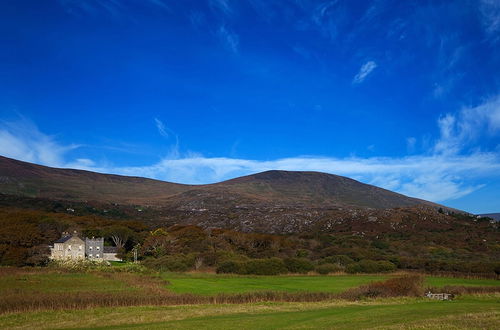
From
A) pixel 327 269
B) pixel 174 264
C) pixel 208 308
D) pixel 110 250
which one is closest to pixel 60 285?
pixel 208 308

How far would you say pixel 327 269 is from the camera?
196ft

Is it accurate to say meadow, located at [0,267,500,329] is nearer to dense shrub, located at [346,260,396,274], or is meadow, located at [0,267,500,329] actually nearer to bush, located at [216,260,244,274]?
bush, located at [216,260,244,274]

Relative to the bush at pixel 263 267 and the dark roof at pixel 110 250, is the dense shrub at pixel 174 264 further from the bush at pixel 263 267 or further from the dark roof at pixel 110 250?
the dark roof at pixel 110 250

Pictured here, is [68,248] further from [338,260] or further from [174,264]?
[338,260]

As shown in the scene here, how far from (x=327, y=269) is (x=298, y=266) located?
13.7 ft

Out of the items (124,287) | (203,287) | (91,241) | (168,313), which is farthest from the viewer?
(91,241)

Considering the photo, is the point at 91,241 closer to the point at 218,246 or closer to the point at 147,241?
the point at 147,241

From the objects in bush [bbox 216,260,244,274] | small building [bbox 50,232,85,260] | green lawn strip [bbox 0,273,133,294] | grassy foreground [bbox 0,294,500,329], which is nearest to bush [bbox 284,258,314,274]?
bush [bbox 216,260,244,274]

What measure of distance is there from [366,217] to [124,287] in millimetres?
88065

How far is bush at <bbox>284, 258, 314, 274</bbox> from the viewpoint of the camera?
198 ft

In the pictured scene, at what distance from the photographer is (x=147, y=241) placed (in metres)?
82.1

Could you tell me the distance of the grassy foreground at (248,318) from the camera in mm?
17047

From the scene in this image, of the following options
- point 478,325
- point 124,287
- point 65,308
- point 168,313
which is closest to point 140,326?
point 168,313

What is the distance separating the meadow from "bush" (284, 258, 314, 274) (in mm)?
18685
